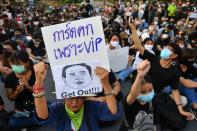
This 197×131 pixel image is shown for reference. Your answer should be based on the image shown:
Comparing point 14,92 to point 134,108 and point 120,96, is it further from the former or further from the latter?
point 134,108

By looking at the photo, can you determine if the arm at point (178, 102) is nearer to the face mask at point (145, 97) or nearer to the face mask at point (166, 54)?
the face mask at point (166, 54)

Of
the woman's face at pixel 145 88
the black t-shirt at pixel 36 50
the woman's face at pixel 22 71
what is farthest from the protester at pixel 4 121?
the black t-shirt at pixel 36 50

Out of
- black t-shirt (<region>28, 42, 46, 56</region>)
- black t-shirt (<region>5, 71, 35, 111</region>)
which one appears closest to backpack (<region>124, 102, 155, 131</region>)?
black t-shirt (<region>5, 71, 35, 111</region>)

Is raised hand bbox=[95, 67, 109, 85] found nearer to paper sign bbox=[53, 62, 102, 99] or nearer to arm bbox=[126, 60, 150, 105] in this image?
paper sign bbox=[53, 62, 102, 99]

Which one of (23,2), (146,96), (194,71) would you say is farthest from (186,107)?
(23,2)

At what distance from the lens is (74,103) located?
2.80m

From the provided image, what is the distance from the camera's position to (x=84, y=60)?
8.99 feet

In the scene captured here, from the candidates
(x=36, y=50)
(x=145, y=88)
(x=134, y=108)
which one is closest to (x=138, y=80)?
(x=145, y=88)

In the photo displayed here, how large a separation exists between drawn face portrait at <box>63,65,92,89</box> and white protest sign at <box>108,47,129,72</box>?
4.09 meters

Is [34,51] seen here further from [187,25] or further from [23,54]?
[187,25]

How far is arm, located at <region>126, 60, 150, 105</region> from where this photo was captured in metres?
3.01

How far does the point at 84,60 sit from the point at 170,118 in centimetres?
257

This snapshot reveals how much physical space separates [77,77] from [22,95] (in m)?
2.21

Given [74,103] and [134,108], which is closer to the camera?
[74,103]
